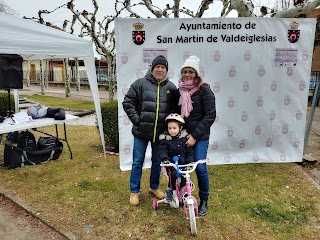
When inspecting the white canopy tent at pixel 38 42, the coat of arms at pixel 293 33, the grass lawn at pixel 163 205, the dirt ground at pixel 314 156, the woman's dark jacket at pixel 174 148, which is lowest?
the grass lawn at pixel 163 205

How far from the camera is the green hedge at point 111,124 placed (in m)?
6.16

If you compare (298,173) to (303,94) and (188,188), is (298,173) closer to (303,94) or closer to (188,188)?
(303,94)

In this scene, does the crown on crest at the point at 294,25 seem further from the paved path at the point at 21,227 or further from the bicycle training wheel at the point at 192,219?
the paved path at the point at 21,227

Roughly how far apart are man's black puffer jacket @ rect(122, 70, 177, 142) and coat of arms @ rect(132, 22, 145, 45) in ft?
4.56

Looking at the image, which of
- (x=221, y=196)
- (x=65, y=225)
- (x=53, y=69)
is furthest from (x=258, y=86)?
(x=53, y=69)

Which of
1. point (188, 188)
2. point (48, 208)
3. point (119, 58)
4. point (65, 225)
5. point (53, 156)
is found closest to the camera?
point (188, 188)

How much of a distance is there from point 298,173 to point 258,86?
1613mm

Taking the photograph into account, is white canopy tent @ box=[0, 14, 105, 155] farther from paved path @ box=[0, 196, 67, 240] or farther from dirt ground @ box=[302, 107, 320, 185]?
dirt ground @ box=[302, 107, 320, 185]

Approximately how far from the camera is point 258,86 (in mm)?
5152

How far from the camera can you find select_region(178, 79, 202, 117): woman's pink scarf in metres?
3.39

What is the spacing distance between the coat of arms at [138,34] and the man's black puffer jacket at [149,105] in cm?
139

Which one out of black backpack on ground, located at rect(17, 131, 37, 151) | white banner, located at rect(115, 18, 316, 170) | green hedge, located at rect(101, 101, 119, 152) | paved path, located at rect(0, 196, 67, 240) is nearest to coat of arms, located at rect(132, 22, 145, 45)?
white banner, located at rect(115, 18, 316, 170)

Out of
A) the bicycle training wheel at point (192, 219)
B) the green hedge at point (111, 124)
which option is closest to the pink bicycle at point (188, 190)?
the bicycle training wheel at point (192, 219)

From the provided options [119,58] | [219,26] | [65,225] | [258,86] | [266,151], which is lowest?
[65,225]
